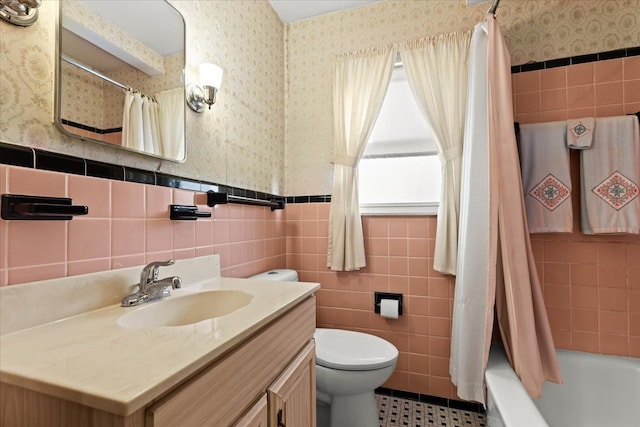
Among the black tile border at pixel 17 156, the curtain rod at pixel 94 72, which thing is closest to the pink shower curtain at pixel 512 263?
the curtain rod at pixel 94 72

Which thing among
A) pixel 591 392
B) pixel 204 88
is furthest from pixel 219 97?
pixel 591 392

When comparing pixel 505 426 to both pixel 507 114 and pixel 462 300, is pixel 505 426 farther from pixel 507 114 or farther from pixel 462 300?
pixel 507 114

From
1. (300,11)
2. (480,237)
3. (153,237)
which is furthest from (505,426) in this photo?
(300,11)

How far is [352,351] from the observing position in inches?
54.9

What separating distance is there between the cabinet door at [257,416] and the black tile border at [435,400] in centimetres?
131

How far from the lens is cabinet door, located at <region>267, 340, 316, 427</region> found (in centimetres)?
77

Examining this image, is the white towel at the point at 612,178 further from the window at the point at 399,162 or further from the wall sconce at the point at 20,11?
the wall sconce at the point at 20,11

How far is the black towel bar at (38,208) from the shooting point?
0.65 meters

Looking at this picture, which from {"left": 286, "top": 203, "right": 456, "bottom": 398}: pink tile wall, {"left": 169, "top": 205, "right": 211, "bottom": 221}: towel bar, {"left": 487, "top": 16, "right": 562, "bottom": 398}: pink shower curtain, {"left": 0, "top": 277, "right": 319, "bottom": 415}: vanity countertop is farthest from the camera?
{"left": 286, "top": 203, "right": 456, "bottom": 398}: pink tile wall

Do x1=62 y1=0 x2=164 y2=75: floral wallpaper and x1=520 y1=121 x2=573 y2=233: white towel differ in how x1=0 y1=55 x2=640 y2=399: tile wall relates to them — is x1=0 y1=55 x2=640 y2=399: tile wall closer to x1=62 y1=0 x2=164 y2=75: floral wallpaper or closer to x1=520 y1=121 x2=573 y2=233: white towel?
x1=520 y1=121 x2=573 y2=233: white towel

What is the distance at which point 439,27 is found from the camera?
1732 millimetres

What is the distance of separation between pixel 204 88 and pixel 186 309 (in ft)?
3.02

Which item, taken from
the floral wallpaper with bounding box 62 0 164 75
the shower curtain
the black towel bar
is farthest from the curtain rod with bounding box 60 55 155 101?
the shower curtain

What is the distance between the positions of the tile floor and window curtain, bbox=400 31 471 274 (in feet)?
2.64
